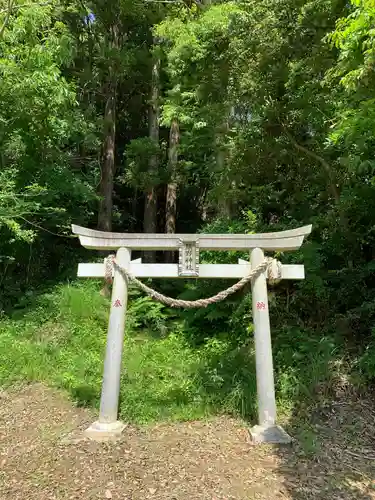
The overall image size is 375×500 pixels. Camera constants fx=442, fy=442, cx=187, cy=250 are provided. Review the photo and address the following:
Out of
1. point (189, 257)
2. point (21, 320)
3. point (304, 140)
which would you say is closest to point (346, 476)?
point (189, 257)

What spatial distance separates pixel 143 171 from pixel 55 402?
23.5 feet

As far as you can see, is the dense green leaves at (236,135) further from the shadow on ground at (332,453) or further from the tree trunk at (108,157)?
the shadow on ground at (332,453)

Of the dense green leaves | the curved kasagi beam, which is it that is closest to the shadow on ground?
the dense green leaves

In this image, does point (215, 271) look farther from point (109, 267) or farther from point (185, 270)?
point (109, 267)

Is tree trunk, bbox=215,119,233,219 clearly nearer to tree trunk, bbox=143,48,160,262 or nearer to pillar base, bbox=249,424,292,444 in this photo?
tree trunk, bbox=143,48,160,262

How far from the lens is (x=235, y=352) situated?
711cm

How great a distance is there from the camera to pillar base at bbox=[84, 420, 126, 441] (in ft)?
16.4

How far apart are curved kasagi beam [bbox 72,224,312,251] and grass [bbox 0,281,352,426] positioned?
1843 mm

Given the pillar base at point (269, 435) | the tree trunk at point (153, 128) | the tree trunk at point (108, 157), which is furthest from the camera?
the tree trunk at point (153, 128)

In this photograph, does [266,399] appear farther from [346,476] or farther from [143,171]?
[143,171]

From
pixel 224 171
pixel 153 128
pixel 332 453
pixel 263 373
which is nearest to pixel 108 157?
pixel 153 128

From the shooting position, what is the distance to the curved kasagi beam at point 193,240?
5637 millimetres

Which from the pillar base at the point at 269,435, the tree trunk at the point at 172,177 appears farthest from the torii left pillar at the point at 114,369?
the tree trunk at the point at 172,177

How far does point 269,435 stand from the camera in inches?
196
